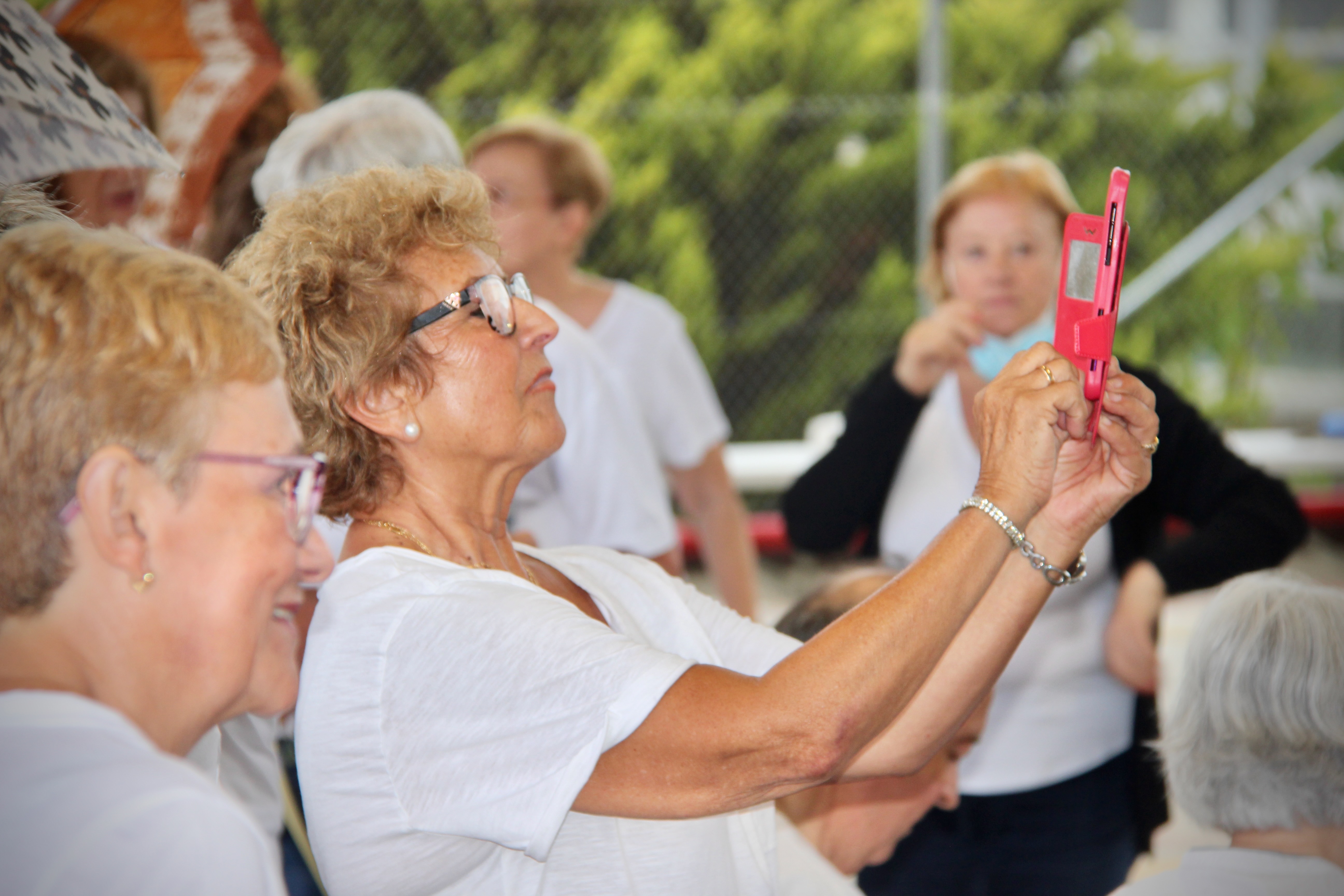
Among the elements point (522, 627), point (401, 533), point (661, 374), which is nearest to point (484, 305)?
point (401, 533)

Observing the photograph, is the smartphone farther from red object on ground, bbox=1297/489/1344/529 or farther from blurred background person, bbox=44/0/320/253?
red object on ground, bbox=1297/489/1344/529

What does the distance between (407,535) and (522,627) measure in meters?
0.28

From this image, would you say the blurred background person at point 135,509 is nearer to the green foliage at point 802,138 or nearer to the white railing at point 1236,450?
the white railing at point 1236,450

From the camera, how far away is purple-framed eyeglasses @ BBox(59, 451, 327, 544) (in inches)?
38.5

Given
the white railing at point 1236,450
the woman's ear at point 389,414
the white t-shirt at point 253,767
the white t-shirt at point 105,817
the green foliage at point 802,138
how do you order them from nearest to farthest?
the white t-shirt at point 105,817, the woman's ear at point 389,414, the white t-shirt at point 253,767, the white railing at point 1236,450, the green foliage at point 802,138

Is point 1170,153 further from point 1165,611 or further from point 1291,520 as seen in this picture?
point 1291,520

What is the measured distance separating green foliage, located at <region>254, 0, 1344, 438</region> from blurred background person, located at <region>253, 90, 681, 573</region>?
518 cm

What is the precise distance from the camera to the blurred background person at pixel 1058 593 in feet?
7.27

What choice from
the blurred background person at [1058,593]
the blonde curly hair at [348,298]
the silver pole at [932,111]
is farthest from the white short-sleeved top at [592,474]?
the silver pole at [932,111]

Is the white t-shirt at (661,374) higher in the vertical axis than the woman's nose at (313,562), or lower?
lower

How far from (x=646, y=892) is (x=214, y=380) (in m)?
0.74

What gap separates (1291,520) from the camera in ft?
7.48

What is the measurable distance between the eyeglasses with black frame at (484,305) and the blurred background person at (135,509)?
0.43 metres

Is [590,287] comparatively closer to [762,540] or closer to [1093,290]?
[1093,290]
